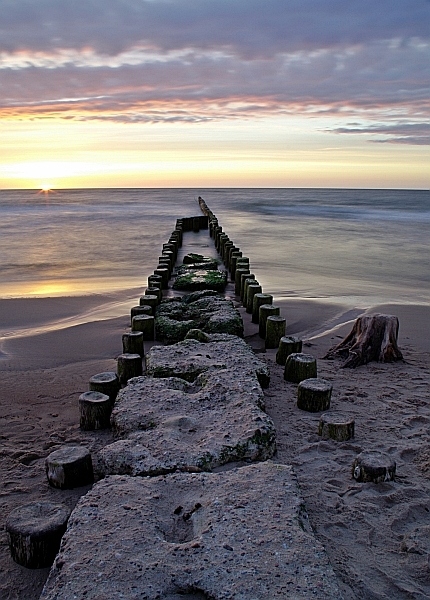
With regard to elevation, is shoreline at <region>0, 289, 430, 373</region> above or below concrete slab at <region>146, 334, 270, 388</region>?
below

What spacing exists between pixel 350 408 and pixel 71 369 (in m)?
2.79

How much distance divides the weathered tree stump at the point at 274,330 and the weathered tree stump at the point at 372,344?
22.3 inches

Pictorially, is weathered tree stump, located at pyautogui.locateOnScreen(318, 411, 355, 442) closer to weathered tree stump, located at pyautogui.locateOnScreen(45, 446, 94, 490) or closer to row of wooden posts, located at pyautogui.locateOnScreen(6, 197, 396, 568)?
row of wooden posts, located at pyautogui.locateOnScreen(6, 197, 396, 568)

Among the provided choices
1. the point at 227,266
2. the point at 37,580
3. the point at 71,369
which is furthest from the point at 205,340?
the point at 227,266

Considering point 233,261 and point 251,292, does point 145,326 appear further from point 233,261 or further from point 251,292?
point 233,261

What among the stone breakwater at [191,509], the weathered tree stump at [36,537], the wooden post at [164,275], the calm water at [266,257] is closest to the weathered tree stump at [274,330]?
the stone breakwater at [191,509]

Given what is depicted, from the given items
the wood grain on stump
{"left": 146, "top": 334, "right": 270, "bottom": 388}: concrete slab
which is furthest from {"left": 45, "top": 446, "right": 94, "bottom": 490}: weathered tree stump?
{"left": 146, "top": 334, "right": 270, "bottom": 388}: concrete slab

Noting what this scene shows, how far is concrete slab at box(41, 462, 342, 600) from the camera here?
202 cm

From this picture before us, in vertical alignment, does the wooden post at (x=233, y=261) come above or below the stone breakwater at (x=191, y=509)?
above

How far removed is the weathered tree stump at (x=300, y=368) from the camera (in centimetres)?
464

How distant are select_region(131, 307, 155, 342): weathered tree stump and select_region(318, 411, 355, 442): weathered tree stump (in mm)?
2512

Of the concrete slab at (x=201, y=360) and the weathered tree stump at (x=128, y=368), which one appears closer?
the concrete slab at (x=201, y=360)

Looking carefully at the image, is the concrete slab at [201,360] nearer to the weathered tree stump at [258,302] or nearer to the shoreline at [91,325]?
the shoreline at [91,325]

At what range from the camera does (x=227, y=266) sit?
10.7 metres
